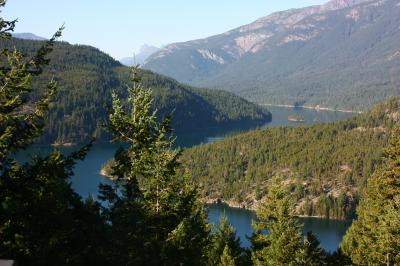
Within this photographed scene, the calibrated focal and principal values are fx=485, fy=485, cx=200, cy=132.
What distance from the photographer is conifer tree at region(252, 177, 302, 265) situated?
47.2 meters

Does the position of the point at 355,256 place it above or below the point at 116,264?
below

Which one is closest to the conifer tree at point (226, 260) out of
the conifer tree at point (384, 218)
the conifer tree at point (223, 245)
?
the conifer tree at point (223, 245)

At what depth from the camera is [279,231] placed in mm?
47594

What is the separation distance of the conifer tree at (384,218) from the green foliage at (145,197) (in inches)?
936

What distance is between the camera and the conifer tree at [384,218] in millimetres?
46281

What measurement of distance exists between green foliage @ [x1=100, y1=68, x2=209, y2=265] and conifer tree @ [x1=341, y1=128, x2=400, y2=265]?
2377cm

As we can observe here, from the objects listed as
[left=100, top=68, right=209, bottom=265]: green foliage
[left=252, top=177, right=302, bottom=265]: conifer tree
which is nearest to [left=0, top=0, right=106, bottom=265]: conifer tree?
[left=100, top=68, right=209, bottom=265]: green foliage

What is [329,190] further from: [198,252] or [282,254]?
[198,252]

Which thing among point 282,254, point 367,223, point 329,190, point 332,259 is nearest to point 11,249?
point 282,254

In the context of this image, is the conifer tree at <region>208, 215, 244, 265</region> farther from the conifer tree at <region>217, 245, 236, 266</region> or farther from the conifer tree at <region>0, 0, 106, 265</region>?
the conifer tree at <region>0, 0, 106, 265</region>

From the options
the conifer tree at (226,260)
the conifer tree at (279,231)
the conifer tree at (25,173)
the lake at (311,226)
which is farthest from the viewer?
the lake at (311,226)

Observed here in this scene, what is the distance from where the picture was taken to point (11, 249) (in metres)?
24.6

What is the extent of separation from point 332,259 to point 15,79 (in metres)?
55.9

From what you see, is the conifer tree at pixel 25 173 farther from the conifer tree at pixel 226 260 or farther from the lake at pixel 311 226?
→ the lake at pixel 311 226
